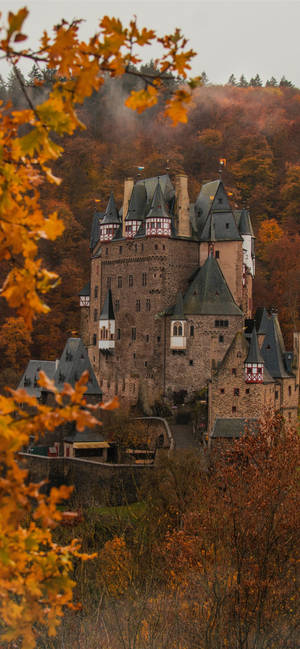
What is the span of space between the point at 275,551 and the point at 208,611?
3085 millimetres

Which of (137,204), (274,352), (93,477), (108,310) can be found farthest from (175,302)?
(93,477)

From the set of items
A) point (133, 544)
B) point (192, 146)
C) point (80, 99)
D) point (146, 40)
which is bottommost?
point (133, 544)

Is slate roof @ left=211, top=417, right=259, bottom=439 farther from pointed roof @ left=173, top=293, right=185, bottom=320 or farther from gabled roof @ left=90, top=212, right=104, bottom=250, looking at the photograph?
gabled roof @ left=90, top=212, right=104, bottom=250

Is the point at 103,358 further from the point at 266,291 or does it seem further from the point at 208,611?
the point at 208,611

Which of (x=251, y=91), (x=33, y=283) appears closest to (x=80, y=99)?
(x=33, y=283)

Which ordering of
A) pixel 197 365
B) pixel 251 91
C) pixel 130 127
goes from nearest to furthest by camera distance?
pixel 197 365 → pixel 130 127 → pixel 251 91

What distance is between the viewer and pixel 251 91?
10525cm

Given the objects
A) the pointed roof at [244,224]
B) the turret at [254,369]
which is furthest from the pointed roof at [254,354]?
the pointed roof at [244,224]

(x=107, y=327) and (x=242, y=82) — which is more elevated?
(x=242, y=82)

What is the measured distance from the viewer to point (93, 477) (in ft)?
→ 139

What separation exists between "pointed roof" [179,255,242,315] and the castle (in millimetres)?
64

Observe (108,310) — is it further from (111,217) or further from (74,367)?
(111,217)

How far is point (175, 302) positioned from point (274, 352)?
22.9 feet

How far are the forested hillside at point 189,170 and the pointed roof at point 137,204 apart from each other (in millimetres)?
11868
